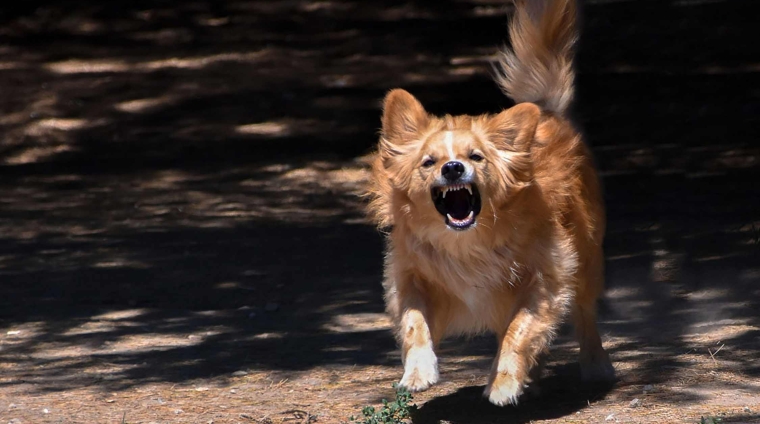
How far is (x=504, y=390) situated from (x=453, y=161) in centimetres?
108

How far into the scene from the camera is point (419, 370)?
5.01 meters

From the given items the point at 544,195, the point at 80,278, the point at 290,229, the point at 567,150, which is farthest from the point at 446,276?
the point at 290,229

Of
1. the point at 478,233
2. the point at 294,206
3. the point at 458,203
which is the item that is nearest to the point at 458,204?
the point at 458,203

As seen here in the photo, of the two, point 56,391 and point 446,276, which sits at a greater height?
point 446,276

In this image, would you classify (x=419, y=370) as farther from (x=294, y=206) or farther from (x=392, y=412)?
(x=294, y=206)

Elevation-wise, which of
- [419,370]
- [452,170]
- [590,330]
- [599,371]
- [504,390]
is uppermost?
[452,170]

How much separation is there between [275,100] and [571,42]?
26.2 feet

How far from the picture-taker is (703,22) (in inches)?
637

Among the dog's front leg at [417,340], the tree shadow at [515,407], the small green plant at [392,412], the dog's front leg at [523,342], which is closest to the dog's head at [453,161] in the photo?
the dog's front leg at [417,340]

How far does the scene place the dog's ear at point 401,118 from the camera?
5441 millimetres

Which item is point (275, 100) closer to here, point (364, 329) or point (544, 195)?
point (364, 329)

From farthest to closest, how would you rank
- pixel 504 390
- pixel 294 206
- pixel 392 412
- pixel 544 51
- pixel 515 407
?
1. pixel 294 206
2. pixel 544 51
3. pixel 515 407
4. pixel 504 390
5. pixel 392 412

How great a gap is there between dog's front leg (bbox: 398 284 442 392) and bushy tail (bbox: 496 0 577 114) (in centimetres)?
174

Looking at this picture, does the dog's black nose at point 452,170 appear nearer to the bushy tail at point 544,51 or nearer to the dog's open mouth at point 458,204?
the dog's open mouth at point 458,204
